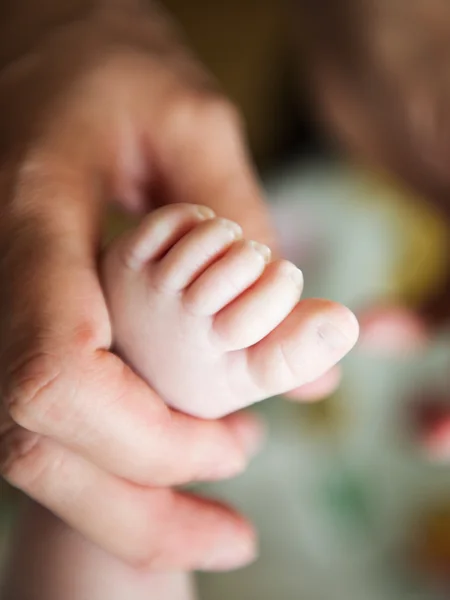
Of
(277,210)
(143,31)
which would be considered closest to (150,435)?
(143,31)

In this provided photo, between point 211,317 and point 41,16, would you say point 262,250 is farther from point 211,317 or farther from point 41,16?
point 41,16

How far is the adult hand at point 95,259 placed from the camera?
0.24m

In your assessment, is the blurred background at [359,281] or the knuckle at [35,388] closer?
the knuckle at [35,388]

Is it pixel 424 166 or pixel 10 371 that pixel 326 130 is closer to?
pixel 424 166

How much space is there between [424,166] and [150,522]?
380 mm

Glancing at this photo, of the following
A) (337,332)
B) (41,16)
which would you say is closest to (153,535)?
(337,332)

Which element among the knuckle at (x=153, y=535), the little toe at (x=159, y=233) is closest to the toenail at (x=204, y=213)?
the little toe at (x=159, y=233)

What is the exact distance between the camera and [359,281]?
Answer: 73cm

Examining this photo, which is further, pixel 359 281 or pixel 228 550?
pixel 359 281

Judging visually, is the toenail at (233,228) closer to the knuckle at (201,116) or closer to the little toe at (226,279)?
the little toe at (226,279)

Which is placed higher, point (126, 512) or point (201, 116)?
point (201, 116)

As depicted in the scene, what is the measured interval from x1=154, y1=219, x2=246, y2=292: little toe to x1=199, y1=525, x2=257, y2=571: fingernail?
0.13 meters

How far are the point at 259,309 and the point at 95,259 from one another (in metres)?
0.08

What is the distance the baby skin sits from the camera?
23cm
